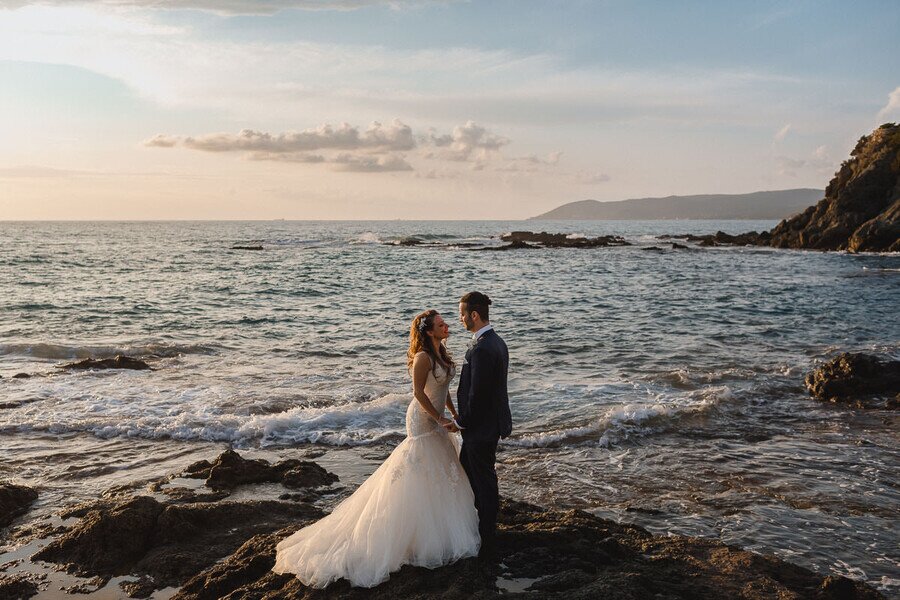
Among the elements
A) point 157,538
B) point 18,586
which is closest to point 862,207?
point 157,538

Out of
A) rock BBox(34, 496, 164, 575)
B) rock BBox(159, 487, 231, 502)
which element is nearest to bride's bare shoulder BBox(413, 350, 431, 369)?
rock BBox(34, 496, 164, 575)

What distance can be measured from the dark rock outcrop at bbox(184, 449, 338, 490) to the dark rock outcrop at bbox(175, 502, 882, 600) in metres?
2.08

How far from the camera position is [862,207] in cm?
5847

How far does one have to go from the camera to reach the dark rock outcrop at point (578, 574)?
538 centimetres

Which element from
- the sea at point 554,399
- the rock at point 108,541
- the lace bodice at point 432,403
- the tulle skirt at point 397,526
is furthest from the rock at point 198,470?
the lace bodice at point 432,403

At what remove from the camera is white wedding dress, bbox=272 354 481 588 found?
5.67 meters

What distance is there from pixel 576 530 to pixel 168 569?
395 centimetres

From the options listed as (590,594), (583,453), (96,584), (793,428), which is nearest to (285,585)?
(96,584)

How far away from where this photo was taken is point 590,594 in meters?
5.10

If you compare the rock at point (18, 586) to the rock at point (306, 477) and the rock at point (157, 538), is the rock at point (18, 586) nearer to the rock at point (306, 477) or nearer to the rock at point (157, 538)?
the rock at point (157, 538)

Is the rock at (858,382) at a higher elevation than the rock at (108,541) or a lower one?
higher

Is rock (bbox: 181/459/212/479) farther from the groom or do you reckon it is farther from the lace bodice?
the groom

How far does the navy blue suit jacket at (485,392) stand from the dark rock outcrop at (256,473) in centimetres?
346

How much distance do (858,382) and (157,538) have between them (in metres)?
13.1
